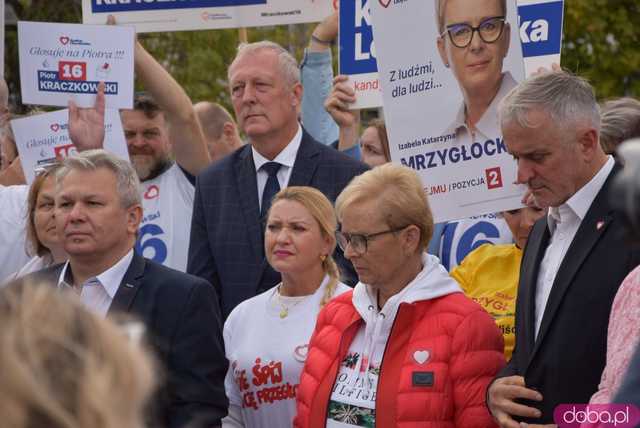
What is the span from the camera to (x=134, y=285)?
499 cm

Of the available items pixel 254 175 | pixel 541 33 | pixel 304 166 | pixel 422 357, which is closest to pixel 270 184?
pixel 254 175

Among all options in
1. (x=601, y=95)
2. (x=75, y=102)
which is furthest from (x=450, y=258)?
(x=601, y=95)

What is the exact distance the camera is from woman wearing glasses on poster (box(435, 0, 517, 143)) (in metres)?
5.30

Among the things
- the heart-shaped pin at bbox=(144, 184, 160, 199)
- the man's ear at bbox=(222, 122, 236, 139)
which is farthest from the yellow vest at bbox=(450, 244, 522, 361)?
the man's ear at bbox=(222, 122, 236, 139)

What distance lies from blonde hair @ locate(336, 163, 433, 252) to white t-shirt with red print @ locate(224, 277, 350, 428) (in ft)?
2.13

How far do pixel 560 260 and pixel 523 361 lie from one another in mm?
366

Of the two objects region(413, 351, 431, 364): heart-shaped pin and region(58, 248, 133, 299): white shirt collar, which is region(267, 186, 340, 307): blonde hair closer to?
region(58, 248, 133, 299): white shirt collar

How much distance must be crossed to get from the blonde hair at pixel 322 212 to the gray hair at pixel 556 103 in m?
1.37

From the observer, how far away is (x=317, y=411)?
4641 mm

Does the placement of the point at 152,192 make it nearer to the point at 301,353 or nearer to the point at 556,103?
the point at 301,353

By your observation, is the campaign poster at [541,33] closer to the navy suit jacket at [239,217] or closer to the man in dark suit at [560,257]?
the navy suit jacket at [239,217]

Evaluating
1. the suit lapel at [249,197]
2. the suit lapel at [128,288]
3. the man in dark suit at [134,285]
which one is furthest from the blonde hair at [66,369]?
the suit lapel at [249,197]

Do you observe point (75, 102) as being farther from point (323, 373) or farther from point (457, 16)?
point (323, 373)

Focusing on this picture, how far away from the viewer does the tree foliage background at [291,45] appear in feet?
47.1
